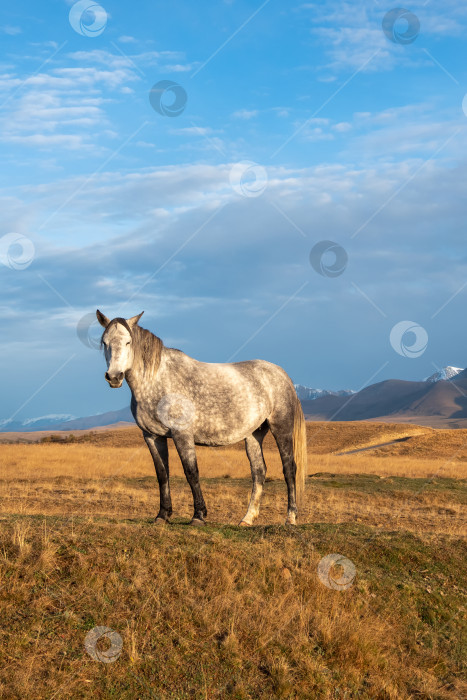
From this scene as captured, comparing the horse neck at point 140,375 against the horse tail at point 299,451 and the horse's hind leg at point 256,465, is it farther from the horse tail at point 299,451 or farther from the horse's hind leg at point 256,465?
the horse tail at point 299,451

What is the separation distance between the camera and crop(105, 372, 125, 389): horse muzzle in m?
9.61

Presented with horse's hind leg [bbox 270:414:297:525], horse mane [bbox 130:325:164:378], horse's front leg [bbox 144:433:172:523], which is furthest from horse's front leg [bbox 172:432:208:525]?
horse's hind leg [bbox 270:414:297:525]

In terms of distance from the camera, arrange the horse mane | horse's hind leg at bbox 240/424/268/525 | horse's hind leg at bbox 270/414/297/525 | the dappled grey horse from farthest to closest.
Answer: horse's hind leg at bbox 270/414/297/525, horse's hind leg at bbox 240/424/268/525, the horse mane, the dappled grey horse

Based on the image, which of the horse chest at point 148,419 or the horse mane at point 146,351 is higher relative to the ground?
the horse mane at point 146,351

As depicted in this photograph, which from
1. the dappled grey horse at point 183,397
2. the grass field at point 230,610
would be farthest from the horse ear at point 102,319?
the grass field at point 230,610

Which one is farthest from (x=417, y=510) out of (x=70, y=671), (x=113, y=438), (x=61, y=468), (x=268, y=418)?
(x=113, y=438)

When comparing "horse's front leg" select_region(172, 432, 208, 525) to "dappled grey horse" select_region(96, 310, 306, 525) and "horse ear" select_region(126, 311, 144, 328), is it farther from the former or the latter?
"horse ear" select_region(126, 311, 144, 328)

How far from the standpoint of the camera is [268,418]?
40.2 feet

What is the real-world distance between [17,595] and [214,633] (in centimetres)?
220

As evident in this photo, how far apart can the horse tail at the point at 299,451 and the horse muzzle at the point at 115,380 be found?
14.8 feet

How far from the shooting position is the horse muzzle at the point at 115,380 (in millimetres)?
9609

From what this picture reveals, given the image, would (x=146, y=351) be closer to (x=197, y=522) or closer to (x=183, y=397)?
(x=183, y=397)

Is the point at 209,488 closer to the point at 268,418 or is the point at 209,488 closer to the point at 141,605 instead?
the point at 268,418

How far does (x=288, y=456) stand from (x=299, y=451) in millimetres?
474
